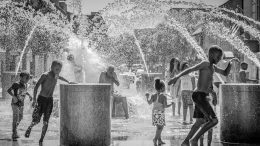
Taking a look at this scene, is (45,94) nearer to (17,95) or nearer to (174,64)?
(17,95)

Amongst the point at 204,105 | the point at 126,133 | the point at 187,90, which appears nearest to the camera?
the point at 204,105

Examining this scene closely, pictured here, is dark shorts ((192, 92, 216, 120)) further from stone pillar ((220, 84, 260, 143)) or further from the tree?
the tree

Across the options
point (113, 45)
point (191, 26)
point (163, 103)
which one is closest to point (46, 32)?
point (191, 26)

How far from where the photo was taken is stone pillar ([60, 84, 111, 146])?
736 cm

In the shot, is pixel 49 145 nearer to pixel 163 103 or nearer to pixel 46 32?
pixel 163 103

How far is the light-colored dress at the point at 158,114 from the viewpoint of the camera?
789 cm

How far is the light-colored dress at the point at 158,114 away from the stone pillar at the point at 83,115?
0.93m

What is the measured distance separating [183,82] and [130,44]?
58.7 m

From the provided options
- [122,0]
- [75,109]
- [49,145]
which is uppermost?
[122,0]

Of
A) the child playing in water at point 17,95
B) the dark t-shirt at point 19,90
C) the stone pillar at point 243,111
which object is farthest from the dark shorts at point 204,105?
the dark t-shirt at point 19,90

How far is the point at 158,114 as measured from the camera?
26.2ft

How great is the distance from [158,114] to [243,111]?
1.45m

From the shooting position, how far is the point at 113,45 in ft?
209

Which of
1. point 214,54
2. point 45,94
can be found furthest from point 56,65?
point 214,54
